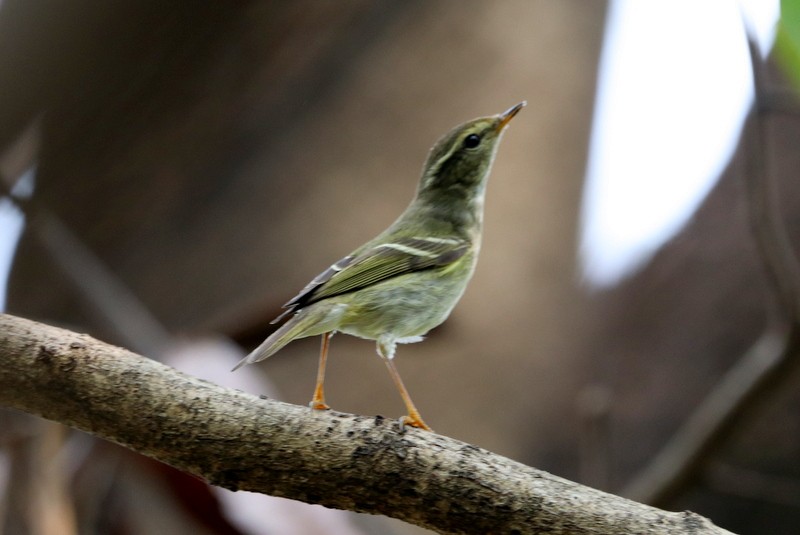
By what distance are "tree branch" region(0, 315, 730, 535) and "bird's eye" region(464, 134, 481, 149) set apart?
183 cm

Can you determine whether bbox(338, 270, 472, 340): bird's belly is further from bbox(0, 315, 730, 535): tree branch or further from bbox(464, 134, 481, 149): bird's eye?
bbox(0, 315, 730, 535): tree branch

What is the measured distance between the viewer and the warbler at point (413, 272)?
2.57 m

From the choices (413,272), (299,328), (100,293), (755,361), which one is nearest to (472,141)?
(413,272)

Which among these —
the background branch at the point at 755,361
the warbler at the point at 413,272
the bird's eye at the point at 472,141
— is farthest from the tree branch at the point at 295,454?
the bird's eye at the point at 472,141

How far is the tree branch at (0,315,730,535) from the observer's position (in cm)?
177

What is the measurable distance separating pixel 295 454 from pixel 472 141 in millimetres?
1941

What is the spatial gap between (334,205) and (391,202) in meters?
0.41

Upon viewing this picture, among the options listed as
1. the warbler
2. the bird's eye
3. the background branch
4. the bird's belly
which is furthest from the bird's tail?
the background branch

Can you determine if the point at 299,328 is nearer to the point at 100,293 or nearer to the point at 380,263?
the point at 380,263

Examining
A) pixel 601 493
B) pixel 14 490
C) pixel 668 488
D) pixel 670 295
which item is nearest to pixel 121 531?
pixel 14 490

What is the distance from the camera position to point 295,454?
71.2 inches

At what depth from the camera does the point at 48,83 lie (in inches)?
107

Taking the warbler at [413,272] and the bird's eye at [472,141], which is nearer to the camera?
the warbler at [413,272]

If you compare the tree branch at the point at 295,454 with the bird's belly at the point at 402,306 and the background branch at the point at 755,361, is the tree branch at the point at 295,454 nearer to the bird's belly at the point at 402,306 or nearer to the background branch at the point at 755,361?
the bird's belly at the point at 402,306
